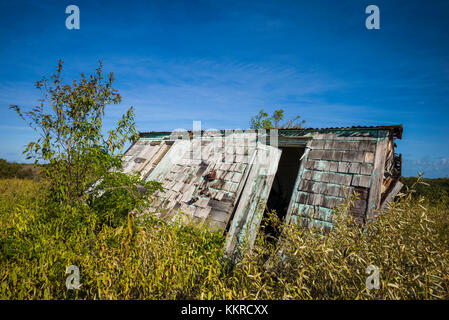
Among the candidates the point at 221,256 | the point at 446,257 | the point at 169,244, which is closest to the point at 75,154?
the point at 169,244

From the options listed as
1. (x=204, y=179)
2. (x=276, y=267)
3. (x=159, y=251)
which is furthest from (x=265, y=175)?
(x=159, y=251)

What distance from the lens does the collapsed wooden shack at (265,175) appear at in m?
4.70

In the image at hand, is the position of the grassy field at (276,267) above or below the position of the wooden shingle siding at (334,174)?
below

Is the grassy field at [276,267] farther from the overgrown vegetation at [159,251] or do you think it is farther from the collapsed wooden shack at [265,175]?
the collapsed wooden shack at [265,175]

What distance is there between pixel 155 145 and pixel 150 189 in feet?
12.9

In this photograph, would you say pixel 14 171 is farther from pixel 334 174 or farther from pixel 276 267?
pixel 334 174

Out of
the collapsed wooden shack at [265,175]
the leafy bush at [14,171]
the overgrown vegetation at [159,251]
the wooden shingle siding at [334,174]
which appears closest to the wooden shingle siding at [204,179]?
the collapsed wooden shack at [265,175]

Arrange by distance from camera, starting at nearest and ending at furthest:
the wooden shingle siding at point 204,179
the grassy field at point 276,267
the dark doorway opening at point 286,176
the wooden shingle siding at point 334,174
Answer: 1. the grassy field at point 276,267
2. the wooden shingle siding at point 334,174
3. the wooden shingle siding at point 204,179
4. the dark doorway opening at point 286,176

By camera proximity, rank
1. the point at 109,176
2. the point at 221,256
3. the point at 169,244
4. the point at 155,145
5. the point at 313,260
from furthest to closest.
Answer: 1. the point at 155,145
2. the point at 109,176
3. the point at 221,256
4. the point at 169,244
5. the point at 313,260

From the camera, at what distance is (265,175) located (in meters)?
5.55

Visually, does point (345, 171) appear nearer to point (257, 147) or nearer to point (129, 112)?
point (257, 147)

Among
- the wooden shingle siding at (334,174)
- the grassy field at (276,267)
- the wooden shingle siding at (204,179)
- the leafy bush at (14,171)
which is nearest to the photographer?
the grassy field at (276,267)

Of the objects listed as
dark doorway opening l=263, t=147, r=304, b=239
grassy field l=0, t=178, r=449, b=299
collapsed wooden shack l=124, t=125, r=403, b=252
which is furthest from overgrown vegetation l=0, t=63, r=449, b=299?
dark doorway opening l=263, t=147, r=304, b=239

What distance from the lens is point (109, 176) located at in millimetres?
4914
